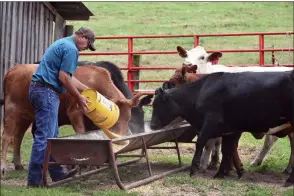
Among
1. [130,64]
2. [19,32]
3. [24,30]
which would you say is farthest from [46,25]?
[130,64]

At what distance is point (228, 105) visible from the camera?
8.85 metres

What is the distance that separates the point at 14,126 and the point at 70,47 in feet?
7.02

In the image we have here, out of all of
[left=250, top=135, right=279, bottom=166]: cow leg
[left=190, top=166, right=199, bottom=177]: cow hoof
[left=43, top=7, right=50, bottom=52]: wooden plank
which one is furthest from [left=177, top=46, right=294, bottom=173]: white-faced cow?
[left=43, top=7, right=50, bottom=52]: wooden plank

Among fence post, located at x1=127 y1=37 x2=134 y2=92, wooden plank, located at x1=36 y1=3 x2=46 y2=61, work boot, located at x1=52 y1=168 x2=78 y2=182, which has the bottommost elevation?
work boot, located at x1=52 y1=168 x2=78 y2=182

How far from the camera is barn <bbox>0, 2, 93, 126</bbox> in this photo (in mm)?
13758

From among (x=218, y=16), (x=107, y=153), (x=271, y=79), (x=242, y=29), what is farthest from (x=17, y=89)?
(x=218, y=16)

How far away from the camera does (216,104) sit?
29.3 feet

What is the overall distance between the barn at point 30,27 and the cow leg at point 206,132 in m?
6.06

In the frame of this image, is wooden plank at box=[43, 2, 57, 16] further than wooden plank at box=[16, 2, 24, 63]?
Yes

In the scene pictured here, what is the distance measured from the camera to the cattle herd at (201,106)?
8.55 metres

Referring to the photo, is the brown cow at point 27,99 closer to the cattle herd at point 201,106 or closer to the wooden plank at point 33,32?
the cattle herd at point 201,106

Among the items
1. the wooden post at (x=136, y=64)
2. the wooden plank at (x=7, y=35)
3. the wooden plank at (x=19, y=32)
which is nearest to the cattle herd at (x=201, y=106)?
the wooden plank at (x=7, y=35)

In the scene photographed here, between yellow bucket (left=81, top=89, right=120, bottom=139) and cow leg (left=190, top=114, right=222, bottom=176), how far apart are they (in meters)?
1.32

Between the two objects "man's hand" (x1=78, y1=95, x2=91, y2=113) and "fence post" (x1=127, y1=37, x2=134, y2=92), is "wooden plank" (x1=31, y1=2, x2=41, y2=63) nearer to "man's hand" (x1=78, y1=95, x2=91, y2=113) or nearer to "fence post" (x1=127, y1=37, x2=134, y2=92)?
"fence post" (x1=127, y1=37, x2=134, y2=92)
